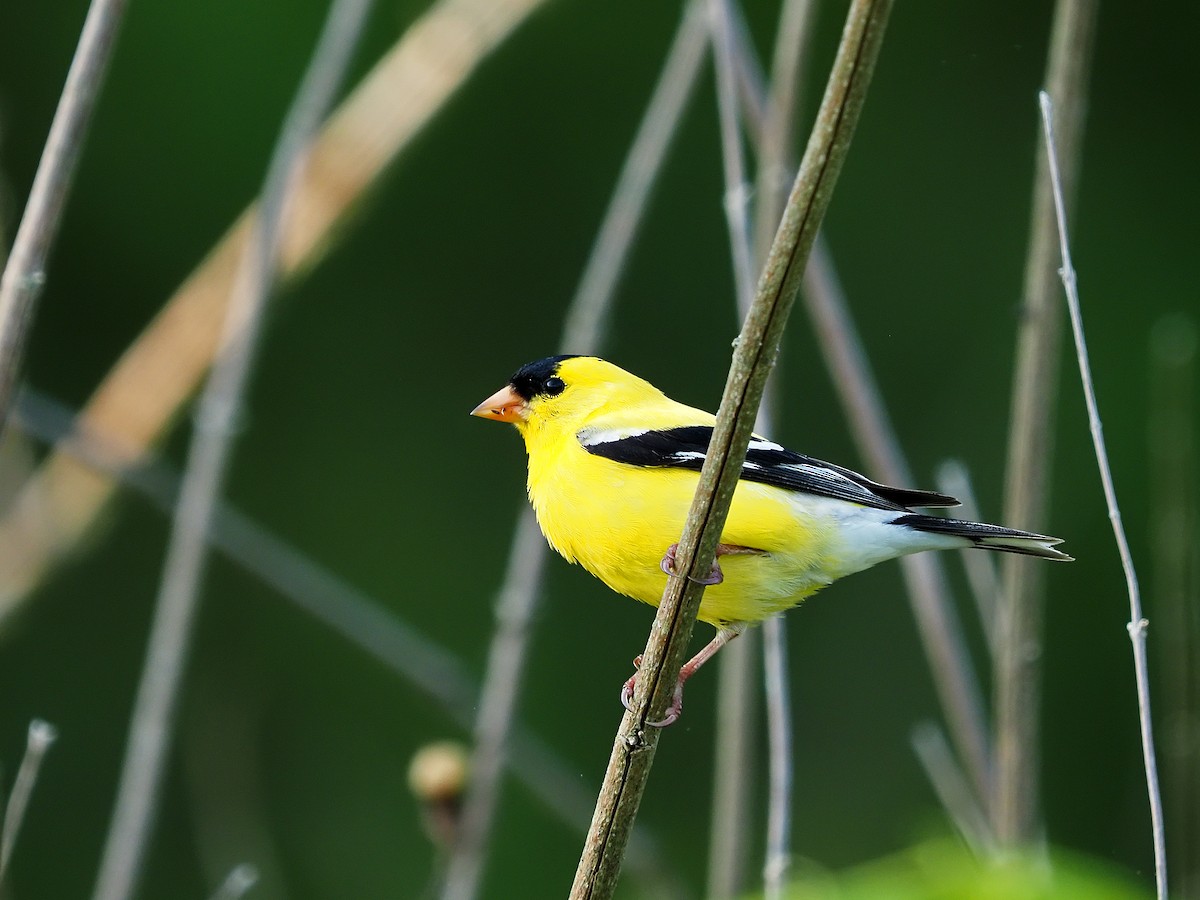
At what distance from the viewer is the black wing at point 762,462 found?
2.49 metres

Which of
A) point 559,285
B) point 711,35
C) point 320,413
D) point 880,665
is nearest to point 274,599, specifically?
point 320,413

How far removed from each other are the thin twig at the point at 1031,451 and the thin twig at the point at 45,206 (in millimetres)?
1675

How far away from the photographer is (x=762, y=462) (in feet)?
8.39

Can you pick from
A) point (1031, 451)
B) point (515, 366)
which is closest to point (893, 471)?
point (1031, 451)

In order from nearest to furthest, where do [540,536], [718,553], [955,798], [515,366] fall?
[718,553] → [955,798] → [540,536] → [515,366]

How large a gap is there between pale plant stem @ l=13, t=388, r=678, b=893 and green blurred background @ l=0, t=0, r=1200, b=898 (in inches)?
109

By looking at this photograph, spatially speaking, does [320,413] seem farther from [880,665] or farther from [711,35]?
[711,35]

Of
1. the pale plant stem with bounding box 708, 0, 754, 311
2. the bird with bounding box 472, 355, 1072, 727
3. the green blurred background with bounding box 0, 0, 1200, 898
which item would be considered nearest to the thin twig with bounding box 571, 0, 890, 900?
the bird with bounding box 472, 355, 1072, 727

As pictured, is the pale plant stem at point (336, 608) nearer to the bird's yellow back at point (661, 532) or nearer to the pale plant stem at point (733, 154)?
the bird's yellow back at point (661, 532)

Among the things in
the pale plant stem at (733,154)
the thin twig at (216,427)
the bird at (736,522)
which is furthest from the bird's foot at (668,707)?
the thin twig at (216,427)

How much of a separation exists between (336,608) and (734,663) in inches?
35.4

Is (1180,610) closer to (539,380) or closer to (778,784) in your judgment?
(778,784)

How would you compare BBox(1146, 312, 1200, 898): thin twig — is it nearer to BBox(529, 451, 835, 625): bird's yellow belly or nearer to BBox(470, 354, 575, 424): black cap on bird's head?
BBox(529, 451, 835, 625): bird's yellow belly

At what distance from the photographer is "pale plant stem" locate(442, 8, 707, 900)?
2.83 m
